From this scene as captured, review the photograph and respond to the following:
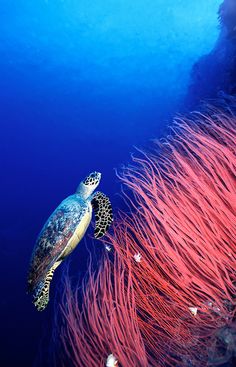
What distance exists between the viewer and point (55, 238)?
3.14 meters

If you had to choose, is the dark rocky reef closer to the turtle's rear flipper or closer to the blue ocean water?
the turtle's rear flipper

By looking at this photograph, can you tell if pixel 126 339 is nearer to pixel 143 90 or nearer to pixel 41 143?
pixel 41 143

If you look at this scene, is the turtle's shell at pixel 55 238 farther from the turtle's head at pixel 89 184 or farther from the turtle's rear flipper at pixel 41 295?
the turtle's head at pixel 89 184

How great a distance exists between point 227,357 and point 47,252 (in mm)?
2120

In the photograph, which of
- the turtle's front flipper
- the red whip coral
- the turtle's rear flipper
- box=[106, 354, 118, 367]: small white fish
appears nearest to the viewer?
the red whip coral

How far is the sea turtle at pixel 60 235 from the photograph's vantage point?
2980 mm

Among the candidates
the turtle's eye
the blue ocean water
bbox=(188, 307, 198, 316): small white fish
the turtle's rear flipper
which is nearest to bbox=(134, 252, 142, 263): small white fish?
bbox=(188, 307, 198, 316): small white fish

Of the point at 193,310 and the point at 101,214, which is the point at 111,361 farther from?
the point at 101,214

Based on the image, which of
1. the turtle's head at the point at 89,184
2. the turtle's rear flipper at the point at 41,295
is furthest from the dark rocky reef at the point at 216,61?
the turtle's rear flipper at the point at 41,295

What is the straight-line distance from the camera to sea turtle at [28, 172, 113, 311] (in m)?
2.98

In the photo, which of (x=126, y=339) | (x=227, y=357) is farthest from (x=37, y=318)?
(x=227, y=357)

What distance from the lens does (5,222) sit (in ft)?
67.8

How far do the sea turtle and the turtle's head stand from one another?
228mm

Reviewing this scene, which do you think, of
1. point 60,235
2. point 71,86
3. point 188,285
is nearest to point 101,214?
point 60,235
